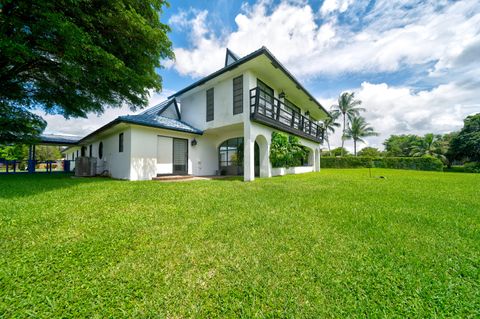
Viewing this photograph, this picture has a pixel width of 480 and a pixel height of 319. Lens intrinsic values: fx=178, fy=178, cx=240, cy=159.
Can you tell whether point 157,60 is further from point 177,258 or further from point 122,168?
point 177,258

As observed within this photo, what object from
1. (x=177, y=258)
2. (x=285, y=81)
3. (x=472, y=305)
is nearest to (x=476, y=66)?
(x=285, y=81)

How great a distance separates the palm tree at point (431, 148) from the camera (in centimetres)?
2991

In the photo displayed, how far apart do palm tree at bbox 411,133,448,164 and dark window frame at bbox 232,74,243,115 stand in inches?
1487

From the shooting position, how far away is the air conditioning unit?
33.7 ft

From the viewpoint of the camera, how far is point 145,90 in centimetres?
900

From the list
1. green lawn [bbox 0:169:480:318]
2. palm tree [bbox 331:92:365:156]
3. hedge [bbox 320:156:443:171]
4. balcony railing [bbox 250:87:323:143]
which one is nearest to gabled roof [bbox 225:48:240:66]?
balcony railing [bbox 250:87:323:143]

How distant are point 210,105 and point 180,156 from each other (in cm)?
369

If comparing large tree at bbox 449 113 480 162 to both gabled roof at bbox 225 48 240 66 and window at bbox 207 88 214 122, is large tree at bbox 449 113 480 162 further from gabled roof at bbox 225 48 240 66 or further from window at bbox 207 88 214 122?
window at bbox 207 88 214 122

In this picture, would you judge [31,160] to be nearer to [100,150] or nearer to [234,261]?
[100,150]

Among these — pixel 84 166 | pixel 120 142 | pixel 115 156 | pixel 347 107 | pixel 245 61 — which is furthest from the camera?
pixel 347 107

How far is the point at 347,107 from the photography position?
108ft

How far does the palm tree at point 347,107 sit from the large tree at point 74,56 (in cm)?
3370

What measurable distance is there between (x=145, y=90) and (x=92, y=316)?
31.1 feet

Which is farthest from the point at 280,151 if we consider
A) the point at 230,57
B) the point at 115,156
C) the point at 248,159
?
the point at 115,156
